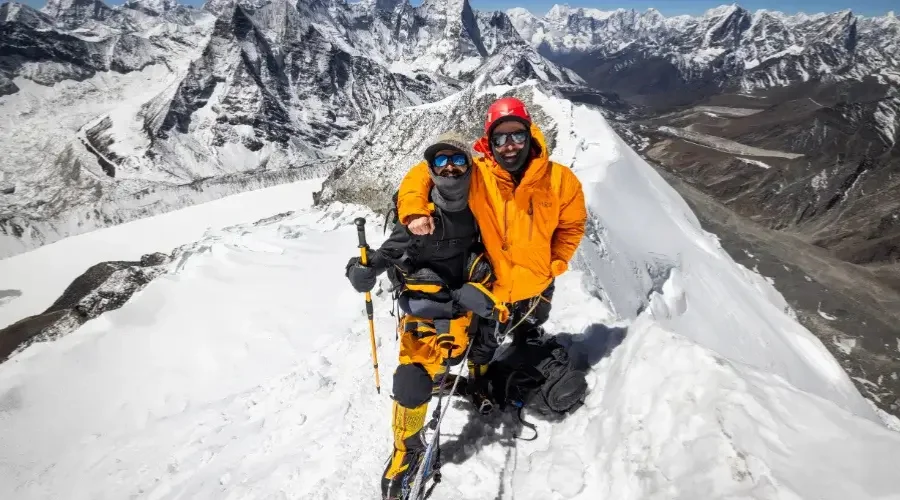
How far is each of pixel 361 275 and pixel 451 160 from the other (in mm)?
1763

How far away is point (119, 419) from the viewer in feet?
30.8

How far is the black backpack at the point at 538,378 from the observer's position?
5328 mm

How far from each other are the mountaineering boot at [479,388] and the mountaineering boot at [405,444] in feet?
3.52

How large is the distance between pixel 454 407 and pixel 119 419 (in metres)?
8.08

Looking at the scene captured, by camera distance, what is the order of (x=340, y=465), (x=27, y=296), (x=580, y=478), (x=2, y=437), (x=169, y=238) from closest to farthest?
(x=580, y=478)
(x=340, y=465)
(x=2, y=437)
(x=27, y=296)
(x=169, y=238)

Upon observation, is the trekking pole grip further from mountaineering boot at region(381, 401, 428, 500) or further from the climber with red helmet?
mountaineering boot at region(381, 401, 428, 500)

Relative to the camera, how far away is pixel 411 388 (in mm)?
4828

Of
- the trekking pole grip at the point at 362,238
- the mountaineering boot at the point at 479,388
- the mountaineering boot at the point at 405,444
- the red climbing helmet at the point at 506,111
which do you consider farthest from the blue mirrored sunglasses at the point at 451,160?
the mountaineering boot at the point at 479,388

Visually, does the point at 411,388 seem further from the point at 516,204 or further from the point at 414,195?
the point at 516,204

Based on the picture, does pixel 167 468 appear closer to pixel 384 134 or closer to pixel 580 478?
pixel 580 478

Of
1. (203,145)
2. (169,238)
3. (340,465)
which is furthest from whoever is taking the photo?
(203,145)

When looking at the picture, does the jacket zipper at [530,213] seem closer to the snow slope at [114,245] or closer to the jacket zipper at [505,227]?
the jacket zipper at [505,227]

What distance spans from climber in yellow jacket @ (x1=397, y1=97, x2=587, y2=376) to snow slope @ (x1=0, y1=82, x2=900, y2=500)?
1.54m

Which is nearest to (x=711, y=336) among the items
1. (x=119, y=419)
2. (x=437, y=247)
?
(x=437, y=247)
